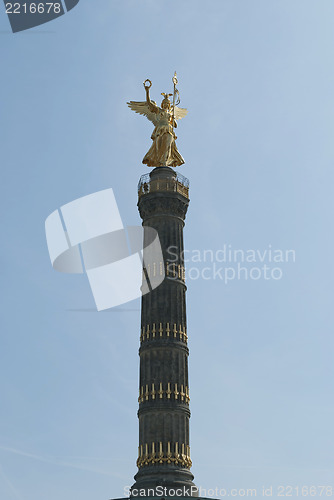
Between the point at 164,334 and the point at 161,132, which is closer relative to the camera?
the point at 164,334

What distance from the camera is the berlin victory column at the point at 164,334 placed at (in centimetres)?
4544

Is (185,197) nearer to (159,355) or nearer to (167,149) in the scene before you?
(167,149)

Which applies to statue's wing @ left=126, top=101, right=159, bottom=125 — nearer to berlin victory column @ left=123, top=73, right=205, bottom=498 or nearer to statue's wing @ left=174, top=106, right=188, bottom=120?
berlin victory column @ left=123, top=73, right=205, bottom=498

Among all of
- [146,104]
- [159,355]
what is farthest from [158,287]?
[146,104]

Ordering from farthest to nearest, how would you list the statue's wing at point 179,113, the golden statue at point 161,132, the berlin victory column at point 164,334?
the statue's wing at point 179,113 → the golden statue at point 161,132 → the berlin victory column at point 164,334

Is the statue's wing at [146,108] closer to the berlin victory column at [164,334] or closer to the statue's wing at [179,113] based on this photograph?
the berlin victory column at [164,334]

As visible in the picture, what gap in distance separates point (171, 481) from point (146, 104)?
108 feet

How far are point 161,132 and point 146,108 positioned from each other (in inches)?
127

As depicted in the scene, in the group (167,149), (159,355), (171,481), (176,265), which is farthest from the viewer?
(167,149)

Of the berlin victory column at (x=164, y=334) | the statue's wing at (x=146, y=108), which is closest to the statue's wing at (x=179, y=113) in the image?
the berlin victory column at (x=164, y=334)

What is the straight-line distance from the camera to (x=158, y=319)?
5031cm

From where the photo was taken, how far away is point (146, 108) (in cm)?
5884

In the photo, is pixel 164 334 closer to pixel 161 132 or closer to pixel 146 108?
pixel 161 132

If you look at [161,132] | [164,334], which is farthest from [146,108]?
[164,334]
